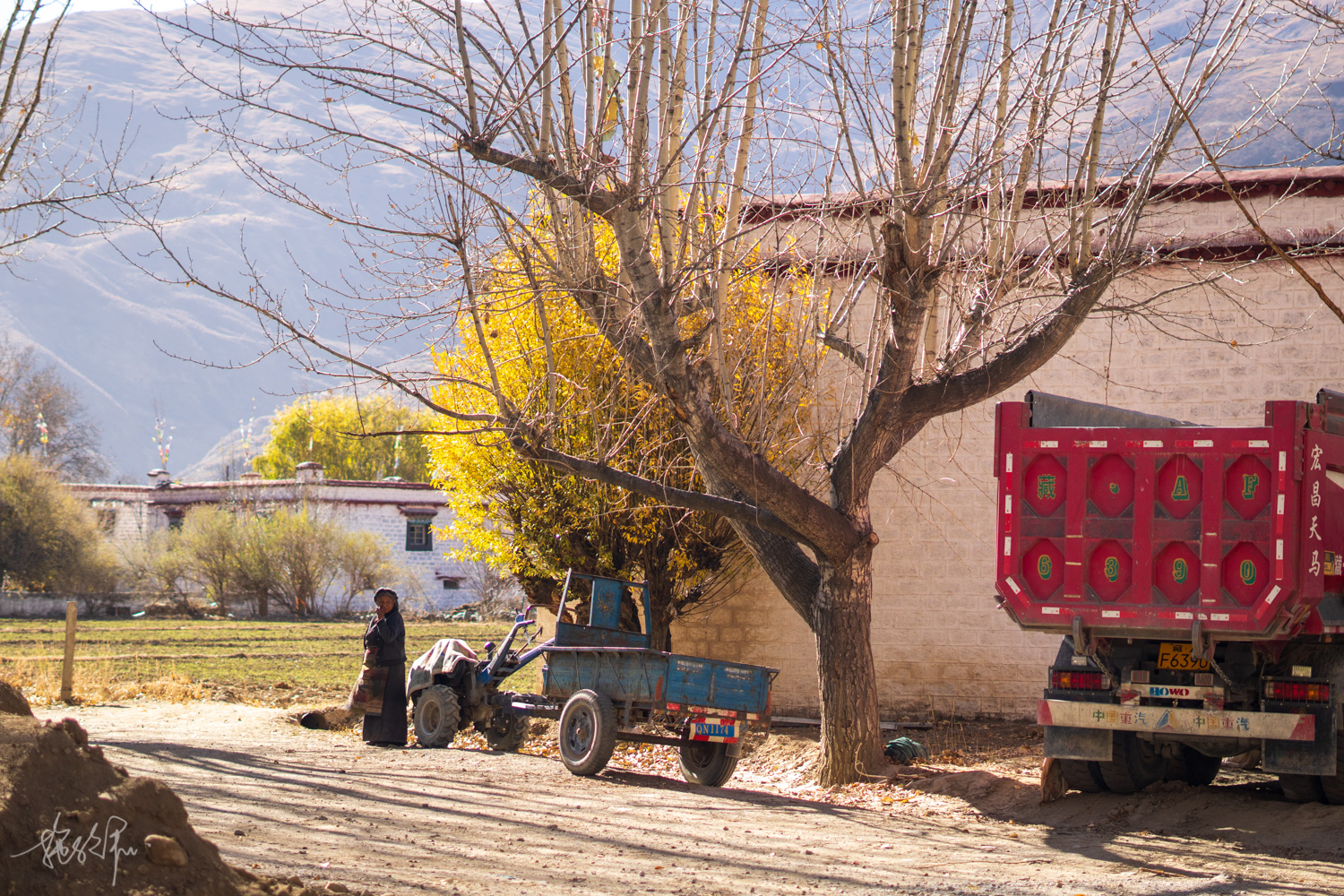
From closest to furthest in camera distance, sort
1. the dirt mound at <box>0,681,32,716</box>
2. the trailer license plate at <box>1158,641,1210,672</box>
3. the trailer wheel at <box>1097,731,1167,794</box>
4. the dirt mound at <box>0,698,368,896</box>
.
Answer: the dirt mound at <box>0,698,368,896</box> → the dirt mound at <box>0,681,32,716</box> → the trailer license plate at <box>1158,641,1210,672</box> → the trailer wheel at <box>1097,731,1167,794</box>

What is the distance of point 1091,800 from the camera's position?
906 cm

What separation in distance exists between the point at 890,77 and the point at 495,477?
6.68 metres

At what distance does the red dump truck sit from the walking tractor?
2.86 meters

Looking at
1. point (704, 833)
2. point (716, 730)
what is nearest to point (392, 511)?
point (716, 730)

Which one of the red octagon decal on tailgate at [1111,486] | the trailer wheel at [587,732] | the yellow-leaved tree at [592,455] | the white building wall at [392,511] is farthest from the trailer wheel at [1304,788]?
the white building wall at [392,511]

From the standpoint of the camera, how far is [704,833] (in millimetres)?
7754

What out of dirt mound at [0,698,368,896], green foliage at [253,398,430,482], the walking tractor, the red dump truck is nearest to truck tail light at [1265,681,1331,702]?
the red dump truck

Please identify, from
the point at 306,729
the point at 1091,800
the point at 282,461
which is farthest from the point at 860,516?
the point at 282,461

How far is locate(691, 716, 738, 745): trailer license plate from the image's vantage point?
10320mm

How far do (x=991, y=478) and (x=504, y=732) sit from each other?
5789 mm

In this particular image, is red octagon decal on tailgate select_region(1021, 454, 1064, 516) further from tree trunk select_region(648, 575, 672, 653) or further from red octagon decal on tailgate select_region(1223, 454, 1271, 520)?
tree trunk select_region(648, 575, 672, 653)

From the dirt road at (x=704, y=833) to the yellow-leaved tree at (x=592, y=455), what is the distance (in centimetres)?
321

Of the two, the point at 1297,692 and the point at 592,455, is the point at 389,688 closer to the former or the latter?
the point at 592,455

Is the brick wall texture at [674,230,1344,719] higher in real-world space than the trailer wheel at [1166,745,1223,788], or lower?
higher
